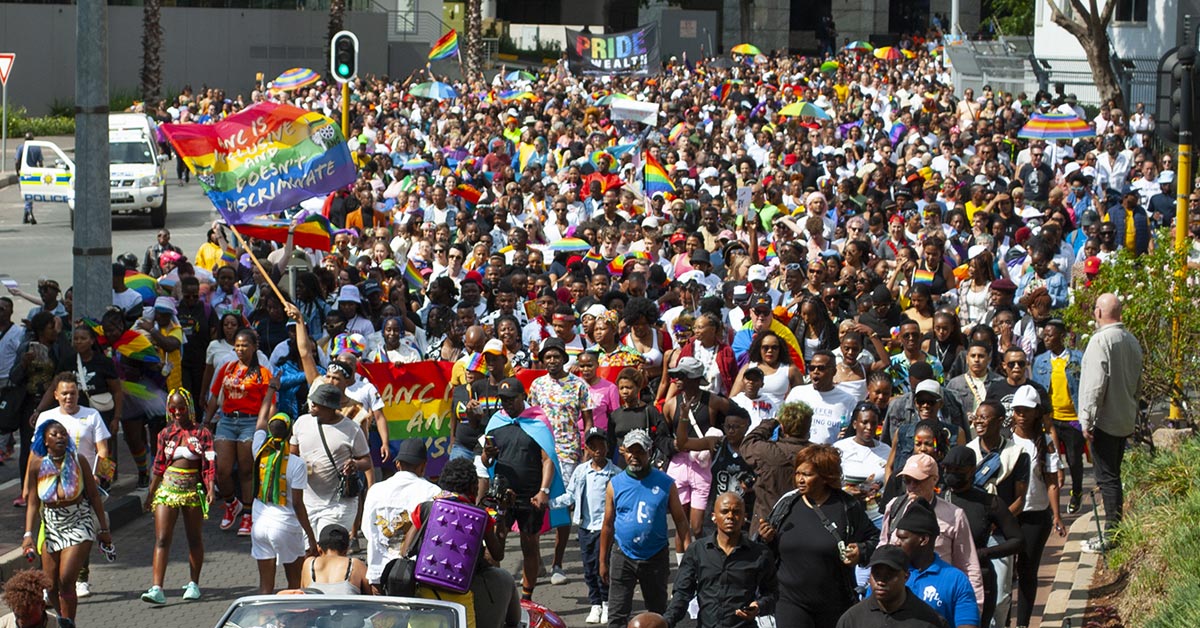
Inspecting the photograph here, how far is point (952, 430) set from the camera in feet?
34.4

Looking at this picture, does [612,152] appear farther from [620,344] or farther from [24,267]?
[620,344]

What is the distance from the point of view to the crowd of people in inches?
337

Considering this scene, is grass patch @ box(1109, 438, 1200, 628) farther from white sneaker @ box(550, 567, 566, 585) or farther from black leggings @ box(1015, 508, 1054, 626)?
white sneaker @ box(550, 567, 566, 585)

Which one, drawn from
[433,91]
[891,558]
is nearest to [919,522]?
[891,558]

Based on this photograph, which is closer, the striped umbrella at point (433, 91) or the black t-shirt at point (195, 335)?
the black t-shirt at point (195, 335)

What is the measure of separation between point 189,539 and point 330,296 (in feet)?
16.3

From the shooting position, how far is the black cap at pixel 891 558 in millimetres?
7023

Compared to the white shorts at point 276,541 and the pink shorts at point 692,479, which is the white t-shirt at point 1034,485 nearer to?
the pink shorts at point 692,479

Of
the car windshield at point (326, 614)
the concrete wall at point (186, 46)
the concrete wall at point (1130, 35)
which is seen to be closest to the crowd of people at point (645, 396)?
the car windshield at point (326, 614)

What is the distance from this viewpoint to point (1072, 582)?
1101cm

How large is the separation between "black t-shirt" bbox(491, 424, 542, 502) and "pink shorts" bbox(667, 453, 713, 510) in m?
0.87

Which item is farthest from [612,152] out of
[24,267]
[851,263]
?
[851,263]

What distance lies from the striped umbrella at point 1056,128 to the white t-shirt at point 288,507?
17.6 metres

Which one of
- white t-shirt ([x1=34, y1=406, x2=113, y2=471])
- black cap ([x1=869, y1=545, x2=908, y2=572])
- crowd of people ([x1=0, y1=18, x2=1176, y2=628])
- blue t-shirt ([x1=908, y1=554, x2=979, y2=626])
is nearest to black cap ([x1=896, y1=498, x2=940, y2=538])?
crowd of people ([x1=0, y1=18, x2=1176, y2=628])
